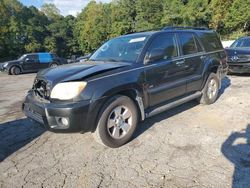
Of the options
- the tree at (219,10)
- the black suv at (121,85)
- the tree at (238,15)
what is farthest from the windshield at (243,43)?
the tree at (219,10)

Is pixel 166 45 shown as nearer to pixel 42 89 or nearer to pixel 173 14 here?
pixel 42 89

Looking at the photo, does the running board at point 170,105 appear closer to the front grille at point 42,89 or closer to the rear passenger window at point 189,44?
the rear passenger window at point 189,44

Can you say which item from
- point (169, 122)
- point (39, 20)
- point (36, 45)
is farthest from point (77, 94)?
point (39, 20)

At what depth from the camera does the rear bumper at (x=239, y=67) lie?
31.4ft

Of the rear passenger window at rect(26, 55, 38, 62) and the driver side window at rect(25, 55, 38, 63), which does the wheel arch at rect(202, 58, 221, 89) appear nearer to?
the driver side window at rect(25, 55, 38, 63)

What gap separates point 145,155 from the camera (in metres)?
4.05

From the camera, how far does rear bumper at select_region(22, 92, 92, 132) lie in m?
3.79

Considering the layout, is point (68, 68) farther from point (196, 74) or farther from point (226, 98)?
point (226, 98)

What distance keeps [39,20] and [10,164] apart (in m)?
47.8

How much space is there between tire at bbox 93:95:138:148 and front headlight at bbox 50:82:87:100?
48 cm

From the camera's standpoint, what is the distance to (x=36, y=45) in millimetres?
41406

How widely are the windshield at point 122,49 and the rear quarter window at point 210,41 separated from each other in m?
1.92

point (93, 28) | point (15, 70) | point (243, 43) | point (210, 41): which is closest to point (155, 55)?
point (210, 41)

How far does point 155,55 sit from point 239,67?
609 cm
